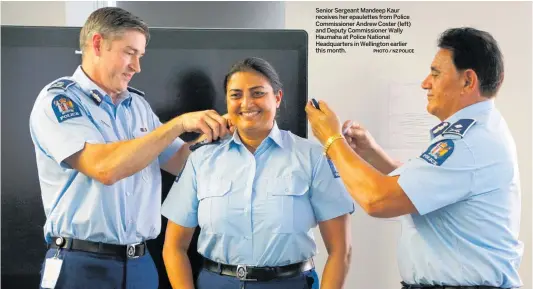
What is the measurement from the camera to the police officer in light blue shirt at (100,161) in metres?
1.54

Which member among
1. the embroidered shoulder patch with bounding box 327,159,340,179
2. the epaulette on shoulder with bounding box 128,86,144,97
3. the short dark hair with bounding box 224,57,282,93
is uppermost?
the short dark hair with bounding box 224,57,282,93

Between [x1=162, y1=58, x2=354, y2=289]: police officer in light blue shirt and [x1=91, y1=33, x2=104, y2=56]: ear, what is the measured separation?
1.26 feet

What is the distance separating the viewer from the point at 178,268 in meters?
1.57

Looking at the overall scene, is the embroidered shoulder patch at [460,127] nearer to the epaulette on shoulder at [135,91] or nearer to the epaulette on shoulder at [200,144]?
the epaulette on shoulder at [200,144]

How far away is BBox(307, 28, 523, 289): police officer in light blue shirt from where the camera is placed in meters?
1.34

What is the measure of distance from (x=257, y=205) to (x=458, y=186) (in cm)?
50

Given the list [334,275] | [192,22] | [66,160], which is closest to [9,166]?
[66,160]

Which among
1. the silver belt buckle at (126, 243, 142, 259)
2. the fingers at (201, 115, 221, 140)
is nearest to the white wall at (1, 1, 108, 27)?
the fingers at (201, 115, 221, 140)

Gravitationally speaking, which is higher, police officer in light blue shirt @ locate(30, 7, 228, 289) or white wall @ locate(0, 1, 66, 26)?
white wall @ locate(0, 1, 66, 26)

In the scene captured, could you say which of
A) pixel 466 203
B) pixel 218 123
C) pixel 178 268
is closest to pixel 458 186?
pixel 466 203

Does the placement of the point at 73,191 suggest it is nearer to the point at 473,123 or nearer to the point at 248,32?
the point at 248,32

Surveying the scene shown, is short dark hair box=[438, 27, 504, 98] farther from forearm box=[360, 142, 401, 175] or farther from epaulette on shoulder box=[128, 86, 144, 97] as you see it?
epaulette on shoulder box=[128, 86, 144, 97]

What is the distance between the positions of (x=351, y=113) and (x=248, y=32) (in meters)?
0.42

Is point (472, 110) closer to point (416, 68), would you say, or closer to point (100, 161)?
point (416, 68)
